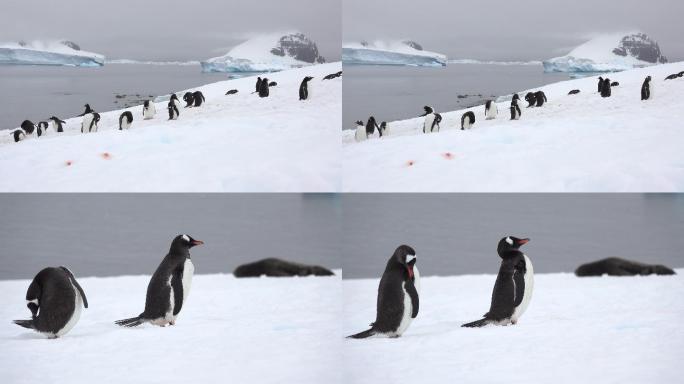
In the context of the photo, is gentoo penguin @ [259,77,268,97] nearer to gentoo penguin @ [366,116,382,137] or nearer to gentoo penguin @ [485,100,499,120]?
gentoo penguin @ [366,116,382,137]

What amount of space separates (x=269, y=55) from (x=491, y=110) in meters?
1.08

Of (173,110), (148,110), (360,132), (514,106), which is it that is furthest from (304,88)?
(514,106)

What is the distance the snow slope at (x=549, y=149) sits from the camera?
4.50 metres

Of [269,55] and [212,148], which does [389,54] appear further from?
[212,148]

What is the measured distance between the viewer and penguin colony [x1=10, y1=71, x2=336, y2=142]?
4.35 m

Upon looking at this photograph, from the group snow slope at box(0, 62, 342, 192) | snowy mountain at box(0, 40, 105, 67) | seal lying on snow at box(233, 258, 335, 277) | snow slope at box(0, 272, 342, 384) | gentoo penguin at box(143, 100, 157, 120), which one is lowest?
snow slope at box(0, 272, 342, 384)

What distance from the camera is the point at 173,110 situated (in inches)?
178

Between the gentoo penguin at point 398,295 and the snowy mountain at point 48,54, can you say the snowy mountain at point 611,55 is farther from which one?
the snowy mountain at point 48,54

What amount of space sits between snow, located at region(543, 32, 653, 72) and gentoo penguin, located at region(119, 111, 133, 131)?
6.38ft

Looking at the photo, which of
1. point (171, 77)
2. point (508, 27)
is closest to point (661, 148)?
point (508, 27)

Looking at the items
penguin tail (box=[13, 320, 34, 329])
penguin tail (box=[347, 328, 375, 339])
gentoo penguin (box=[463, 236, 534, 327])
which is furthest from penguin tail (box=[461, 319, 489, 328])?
penguin tail (box=[13, 320, 34, 329])

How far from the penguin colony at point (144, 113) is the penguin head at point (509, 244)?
764mm

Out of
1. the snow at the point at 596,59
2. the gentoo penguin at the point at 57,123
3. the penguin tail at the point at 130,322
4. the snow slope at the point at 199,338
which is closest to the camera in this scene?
the snow slope at the point at 199,338

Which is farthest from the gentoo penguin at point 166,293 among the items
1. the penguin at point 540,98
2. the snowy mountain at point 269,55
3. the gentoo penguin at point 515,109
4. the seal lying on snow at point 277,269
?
the penguin at point 540,98
